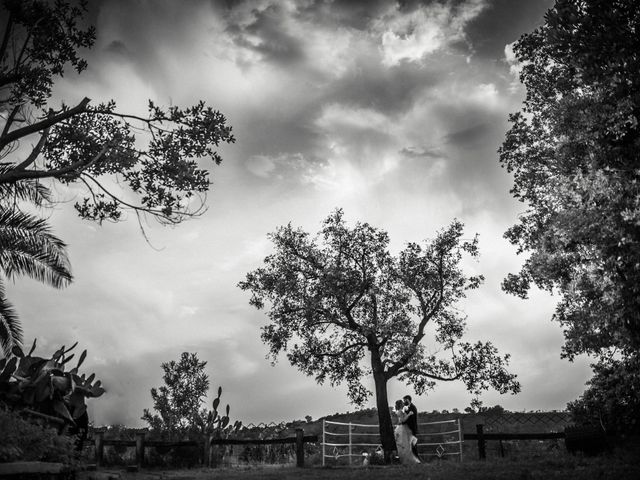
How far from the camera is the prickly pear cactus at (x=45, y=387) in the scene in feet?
15.7

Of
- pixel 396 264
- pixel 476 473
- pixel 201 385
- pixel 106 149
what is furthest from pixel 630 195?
pixel 201 385

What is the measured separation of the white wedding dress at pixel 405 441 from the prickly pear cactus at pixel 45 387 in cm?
1721

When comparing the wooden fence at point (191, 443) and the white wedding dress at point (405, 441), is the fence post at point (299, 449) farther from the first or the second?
the white wedding dress at point (405, 441)

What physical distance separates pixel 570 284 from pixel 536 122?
23.2ft

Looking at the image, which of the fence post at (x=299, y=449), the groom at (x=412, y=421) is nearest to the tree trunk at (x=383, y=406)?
the groom at (x=412, y=421)

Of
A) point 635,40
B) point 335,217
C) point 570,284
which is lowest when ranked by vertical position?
point 570,284

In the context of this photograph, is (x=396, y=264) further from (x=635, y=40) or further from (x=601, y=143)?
(x=635, y=40)

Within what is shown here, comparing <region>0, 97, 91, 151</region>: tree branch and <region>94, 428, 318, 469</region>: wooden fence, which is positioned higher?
<region>0, 97, 91, 151</region>: tree branch

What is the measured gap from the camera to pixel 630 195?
41.7ft

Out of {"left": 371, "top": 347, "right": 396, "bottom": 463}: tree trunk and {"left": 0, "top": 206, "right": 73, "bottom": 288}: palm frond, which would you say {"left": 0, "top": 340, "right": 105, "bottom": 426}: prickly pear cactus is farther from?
{"left": 371, "top": 347, "right": 396, "bottom": 463}: tree trunk

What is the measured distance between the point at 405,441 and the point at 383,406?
4373 millimetres

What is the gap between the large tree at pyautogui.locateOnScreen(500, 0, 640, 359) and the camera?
1152 centimetres

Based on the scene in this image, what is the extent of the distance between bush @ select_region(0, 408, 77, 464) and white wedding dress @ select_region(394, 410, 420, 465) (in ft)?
58.3

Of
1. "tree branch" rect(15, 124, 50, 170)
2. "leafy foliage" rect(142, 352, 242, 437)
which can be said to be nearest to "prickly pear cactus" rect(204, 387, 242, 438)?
"leafy foliage" rect(142, 352, 242, 437)
